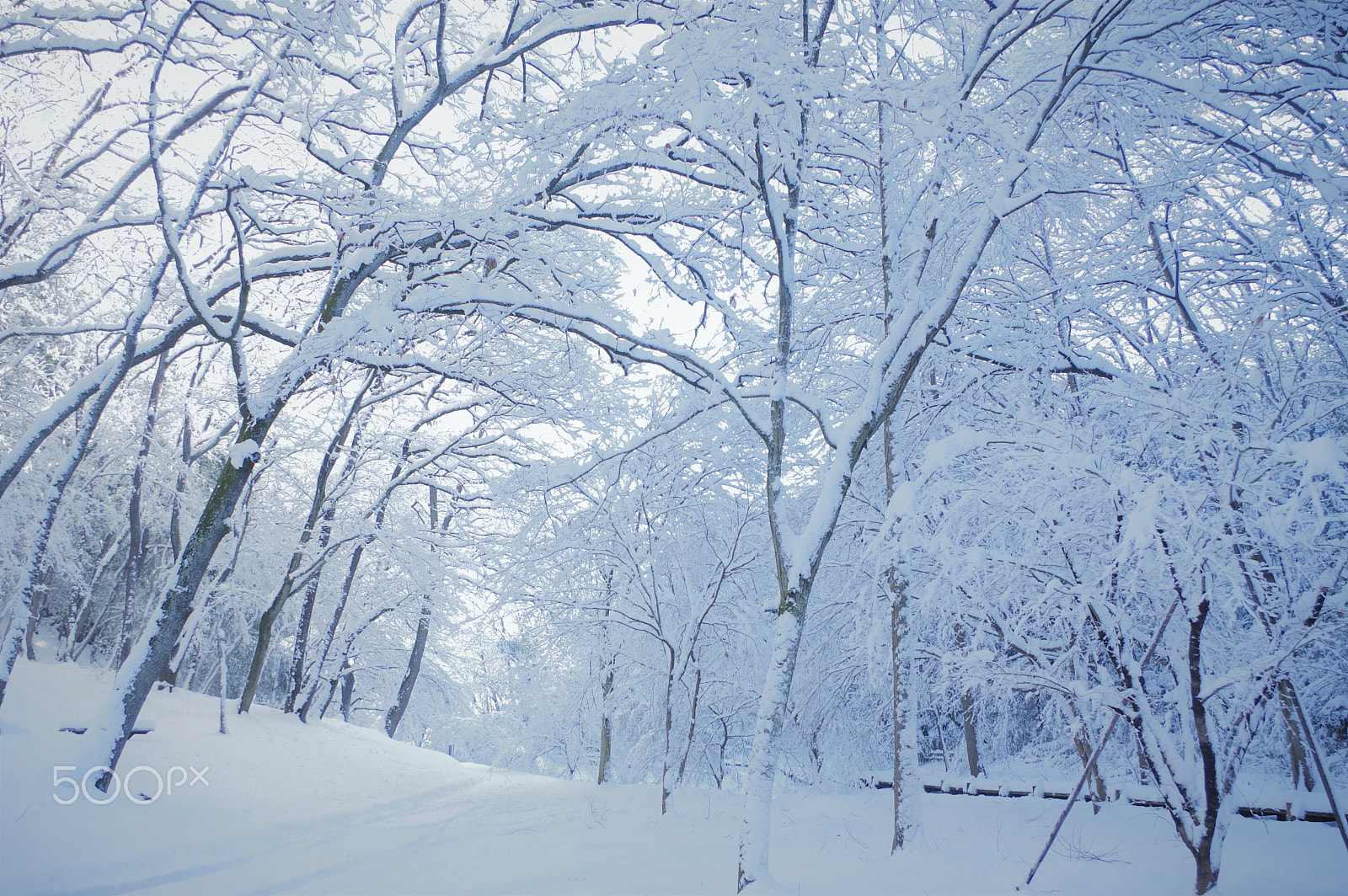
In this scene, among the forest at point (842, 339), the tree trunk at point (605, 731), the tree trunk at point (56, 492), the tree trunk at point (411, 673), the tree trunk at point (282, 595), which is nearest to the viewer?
the forest at point (842, 339)

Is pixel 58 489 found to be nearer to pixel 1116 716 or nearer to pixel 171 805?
pixel 171 805

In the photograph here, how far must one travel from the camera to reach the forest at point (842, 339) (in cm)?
388

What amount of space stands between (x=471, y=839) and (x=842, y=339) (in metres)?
7.57

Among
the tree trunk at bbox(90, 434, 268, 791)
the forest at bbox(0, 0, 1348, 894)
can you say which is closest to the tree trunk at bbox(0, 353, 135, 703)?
the forest at bbox(0, 0, 1348, 894)

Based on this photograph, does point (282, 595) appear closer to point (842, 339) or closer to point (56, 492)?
point (56, 492)

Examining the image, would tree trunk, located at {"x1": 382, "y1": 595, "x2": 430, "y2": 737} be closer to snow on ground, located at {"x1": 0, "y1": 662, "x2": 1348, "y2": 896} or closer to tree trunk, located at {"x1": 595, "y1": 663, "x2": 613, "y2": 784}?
tree trunk, located at {"x1": 595, "y1": 663, "x2": 613, "y2": 784}

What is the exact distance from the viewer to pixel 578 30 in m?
7.27

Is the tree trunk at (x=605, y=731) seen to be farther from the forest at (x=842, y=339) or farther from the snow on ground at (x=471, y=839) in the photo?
the snow on ground at (x=471, y=839)

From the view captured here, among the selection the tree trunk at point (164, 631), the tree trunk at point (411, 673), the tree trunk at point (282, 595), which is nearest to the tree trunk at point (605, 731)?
the tree trunk at point (411, 673)

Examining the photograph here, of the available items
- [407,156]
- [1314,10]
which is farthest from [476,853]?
[1314,10]

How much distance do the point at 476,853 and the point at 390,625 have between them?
694 inches

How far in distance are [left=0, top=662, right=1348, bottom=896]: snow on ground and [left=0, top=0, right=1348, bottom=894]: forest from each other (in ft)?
A: 2.10

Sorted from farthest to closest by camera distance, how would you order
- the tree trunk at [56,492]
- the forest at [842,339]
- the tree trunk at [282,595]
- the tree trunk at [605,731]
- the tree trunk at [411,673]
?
the tree trunk at [411,673], the tree trunk at [605,731], the tree trunk at [282,595], the tree trunk at [56,492], the forest at [842,339]

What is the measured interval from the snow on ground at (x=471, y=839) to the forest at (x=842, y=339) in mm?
641
